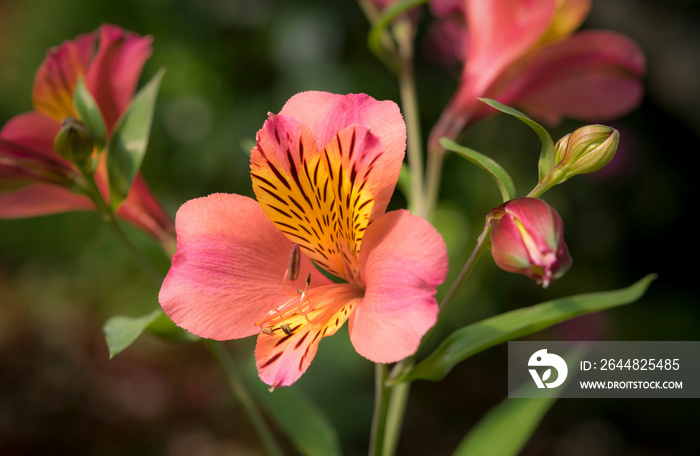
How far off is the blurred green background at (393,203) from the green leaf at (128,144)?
102cm

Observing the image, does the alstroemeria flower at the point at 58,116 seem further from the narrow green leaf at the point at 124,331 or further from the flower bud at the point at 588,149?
the flower bud at the point at 588,149

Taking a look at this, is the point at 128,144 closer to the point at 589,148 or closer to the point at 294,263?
the point at 294,263

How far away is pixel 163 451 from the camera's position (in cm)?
190

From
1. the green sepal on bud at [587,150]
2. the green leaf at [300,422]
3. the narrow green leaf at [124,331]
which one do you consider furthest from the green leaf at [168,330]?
the green sepal on bud at [587,150]

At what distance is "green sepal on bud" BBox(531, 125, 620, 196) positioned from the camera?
46 centimetres

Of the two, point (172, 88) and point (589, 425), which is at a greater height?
point (172, 88)

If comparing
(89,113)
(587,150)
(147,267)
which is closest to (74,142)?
(89,113)

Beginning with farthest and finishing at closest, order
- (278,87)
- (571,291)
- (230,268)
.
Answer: (571,291)
(278,87)
(230,268)

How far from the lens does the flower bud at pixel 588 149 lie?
458 millimetres

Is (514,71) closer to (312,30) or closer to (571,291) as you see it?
(312,30)

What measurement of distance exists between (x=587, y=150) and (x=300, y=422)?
519 mm

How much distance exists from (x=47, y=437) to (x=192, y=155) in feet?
3.17

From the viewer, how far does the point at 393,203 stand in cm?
177

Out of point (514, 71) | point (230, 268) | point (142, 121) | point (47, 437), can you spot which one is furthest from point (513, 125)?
point (47, 437)
